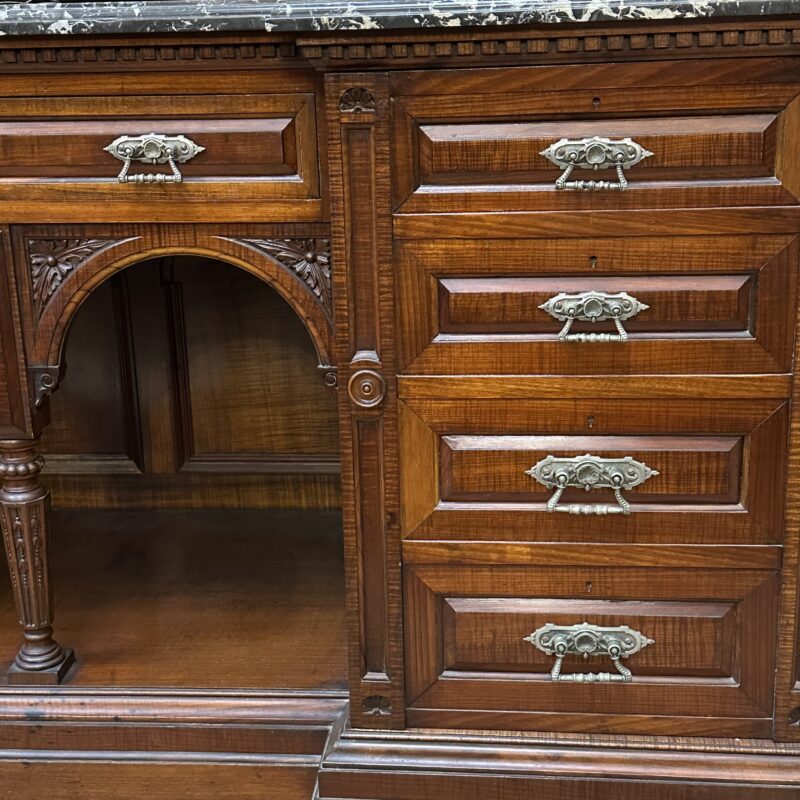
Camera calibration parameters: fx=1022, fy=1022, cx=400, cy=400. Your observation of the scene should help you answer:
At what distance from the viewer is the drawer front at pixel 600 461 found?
45.6 inches

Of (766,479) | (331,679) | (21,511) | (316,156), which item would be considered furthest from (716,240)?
(21,511)

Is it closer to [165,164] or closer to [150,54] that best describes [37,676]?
[165,164]

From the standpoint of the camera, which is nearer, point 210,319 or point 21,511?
point 21,511

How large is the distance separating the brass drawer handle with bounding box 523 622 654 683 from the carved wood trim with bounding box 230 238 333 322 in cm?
47

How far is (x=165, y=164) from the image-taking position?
1189 mm

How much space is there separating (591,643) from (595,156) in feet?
1.86

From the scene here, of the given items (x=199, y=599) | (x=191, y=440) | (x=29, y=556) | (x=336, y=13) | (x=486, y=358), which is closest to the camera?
(x=336, y=13)

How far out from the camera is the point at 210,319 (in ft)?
6.23

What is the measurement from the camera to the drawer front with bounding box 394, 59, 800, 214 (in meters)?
1.07

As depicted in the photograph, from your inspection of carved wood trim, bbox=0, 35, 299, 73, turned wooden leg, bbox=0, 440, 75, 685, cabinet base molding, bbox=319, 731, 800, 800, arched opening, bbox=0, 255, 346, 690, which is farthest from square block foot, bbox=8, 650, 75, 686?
carved wood trim, bbox=0, 35, 299, 73

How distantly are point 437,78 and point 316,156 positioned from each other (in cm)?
17

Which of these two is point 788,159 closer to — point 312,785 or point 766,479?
point 766,479

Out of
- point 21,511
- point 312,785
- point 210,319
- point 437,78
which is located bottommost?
point 312,785

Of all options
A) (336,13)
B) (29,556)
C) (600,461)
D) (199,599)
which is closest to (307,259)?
(336,13)
